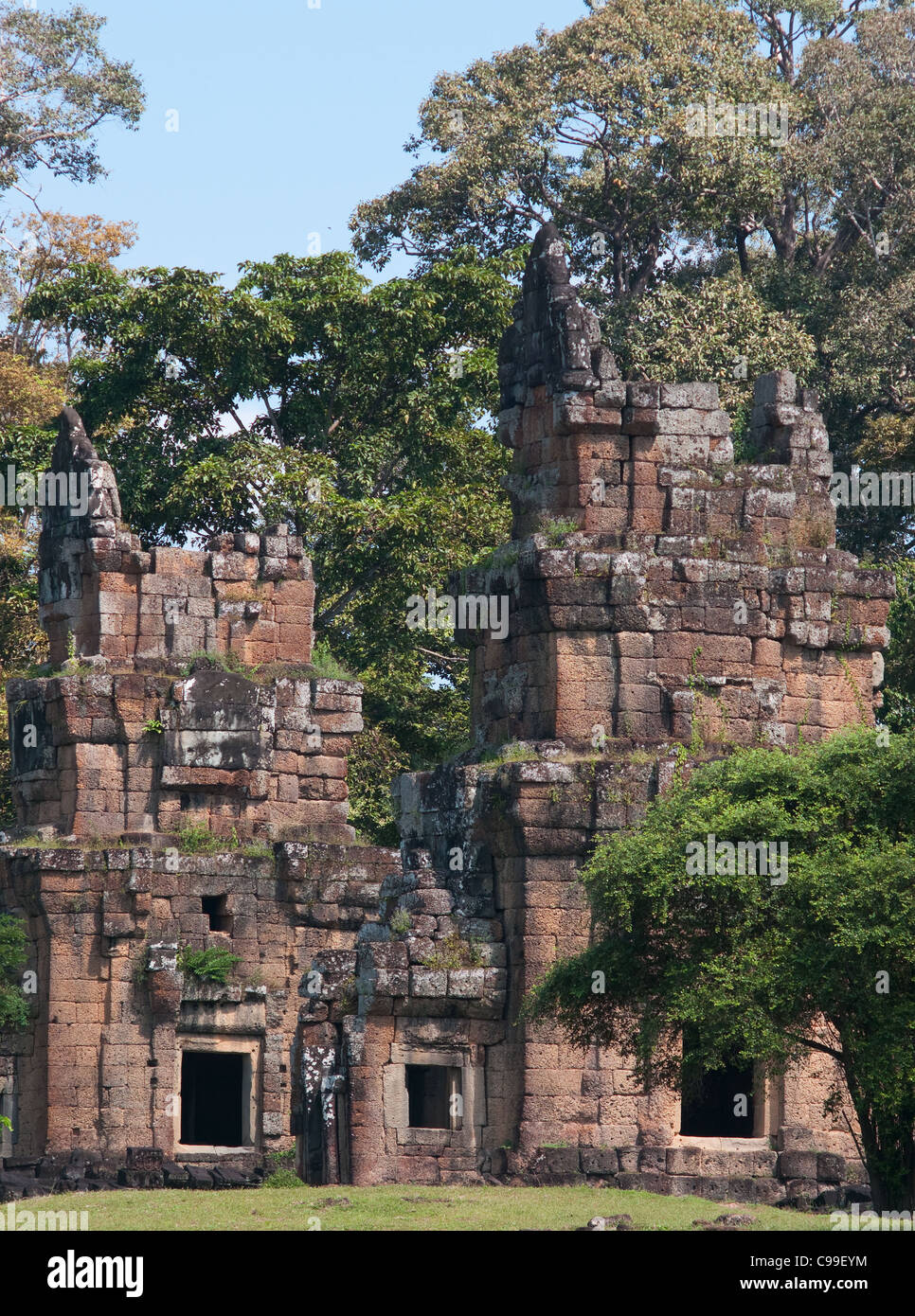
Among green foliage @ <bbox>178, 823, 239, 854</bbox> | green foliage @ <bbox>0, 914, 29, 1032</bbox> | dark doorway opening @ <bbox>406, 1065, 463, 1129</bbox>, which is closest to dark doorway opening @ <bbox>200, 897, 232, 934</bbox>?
green foliage @ <bbox>178, 823, 239, 854</bbox>

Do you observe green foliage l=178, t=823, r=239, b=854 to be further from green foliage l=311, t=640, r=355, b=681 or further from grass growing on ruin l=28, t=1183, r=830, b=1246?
grass growing on ruin l=28, t=1183, r=830, b=1246

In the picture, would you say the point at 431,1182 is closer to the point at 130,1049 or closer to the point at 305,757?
the point at 130,1049

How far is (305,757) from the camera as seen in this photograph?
34156 mm

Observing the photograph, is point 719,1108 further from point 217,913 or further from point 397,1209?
point 397,1209

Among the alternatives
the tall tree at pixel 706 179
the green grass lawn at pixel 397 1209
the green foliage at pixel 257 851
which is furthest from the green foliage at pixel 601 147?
the green grass lawn at pixel 397 1209

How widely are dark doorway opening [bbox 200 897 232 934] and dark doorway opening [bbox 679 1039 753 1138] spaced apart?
6609mm

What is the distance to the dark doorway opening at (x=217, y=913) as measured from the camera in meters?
33.0

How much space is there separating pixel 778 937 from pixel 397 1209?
451cm

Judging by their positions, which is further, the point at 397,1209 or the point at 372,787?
the point at 372,787

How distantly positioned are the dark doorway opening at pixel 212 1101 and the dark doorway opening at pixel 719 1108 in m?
8.09

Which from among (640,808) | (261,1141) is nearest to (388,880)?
(640,808)

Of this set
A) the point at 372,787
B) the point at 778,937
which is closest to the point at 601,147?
the point at 372,787

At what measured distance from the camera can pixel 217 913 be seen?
3312cm

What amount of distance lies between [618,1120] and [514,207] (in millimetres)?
25248
